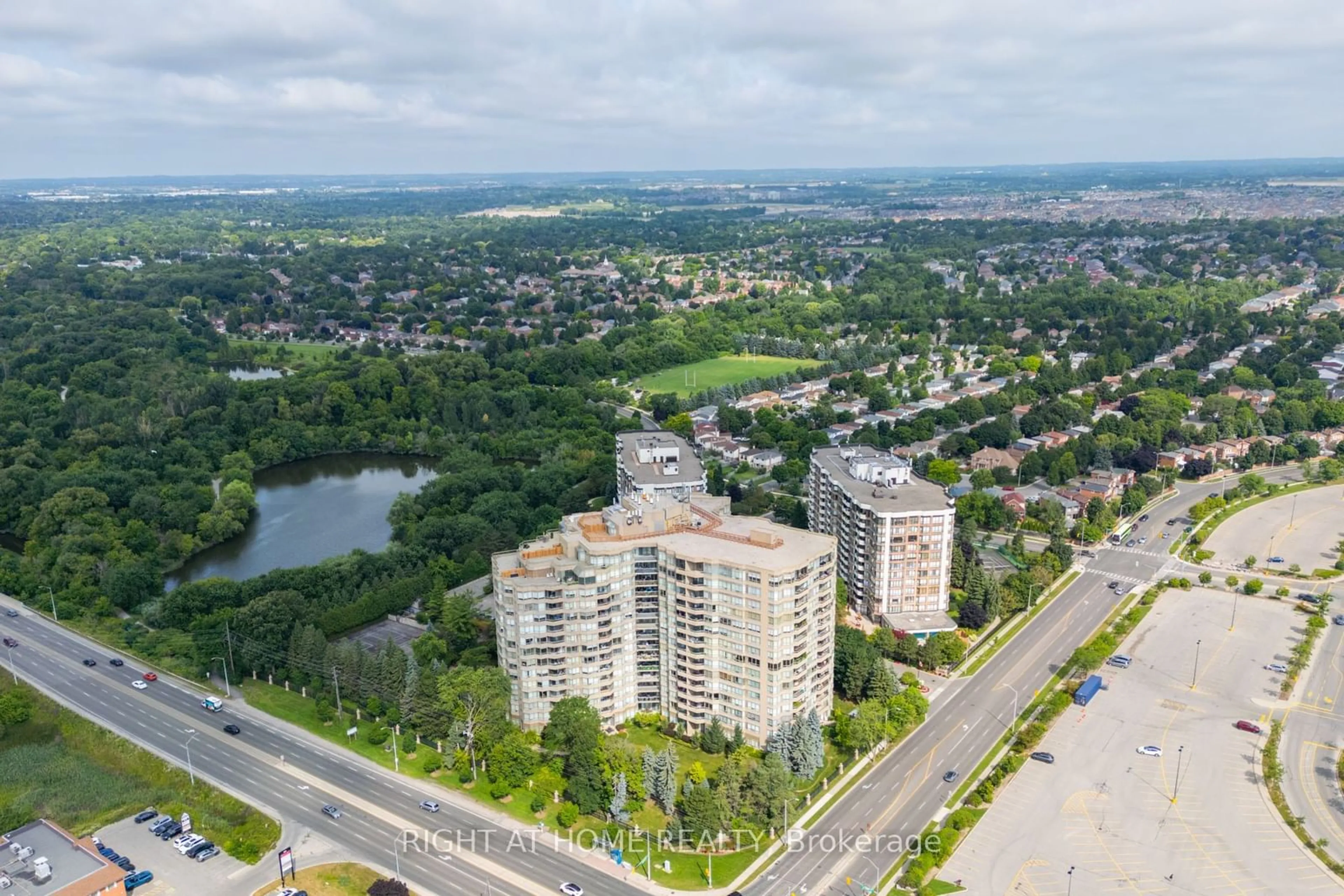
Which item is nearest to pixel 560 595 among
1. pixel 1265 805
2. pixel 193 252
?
pixel 1265 805

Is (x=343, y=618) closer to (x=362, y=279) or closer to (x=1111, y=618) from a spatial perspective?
(x=1111, y=618)

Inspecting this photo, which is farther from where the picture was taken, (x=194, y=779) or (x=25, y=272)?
(x=25, y=272)

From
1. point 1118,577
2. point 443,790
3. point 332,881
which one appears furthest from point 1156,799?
point 332,881

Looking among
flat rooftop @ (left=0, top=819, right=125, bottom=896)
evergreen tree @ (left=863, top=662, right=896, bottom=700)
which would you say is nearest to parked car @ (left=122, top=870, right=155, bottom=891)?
flat rooftop @ (left=0, top=819, right=125, bottom=896)

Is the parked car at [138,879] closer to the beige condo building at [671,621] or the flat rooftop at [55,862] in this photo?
the flat rooftop at [55,862]

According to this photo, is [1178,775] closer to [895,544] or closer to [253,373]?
[895,544]

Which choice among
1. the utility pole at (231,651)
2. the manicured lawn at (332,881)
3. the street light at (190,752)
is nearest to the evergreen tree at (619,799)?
the manicured lawn at (332,881)

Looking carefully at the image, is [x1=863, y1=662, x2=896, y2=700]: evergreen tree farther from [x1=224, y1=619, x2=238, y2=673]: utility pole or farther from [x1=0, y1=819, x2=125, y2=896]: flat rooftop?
[x1=224, y1=619, x2=238, y2=673]: utility pole
